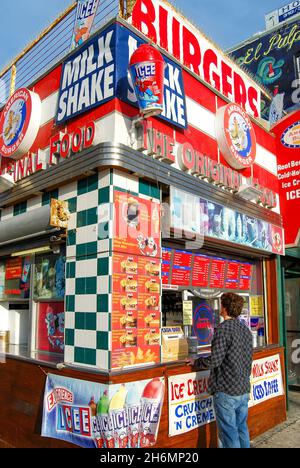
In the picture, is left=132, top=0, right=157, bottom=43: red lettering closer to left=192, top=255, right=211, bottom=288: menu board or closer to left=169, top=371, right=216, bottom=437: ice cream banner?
left=192, top=255, right=211, bottom=288: menu board

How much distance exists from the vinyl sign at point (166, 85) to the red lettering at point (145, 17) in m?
0.42

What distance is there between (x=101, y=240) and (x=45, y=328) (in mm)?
1986

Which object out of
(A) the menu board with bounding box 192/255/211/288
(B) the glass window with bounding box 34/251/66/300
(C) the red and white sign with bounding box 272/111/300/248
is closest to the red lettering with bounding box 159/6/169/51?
(C) the red and white sign with bounding box 272/111/300/248

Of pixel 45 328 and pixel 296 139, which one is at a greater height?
pixel 296 139

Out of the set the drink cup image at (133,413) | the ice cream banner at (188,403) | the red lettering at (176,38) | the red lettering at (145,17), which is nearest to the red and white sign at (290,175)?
the red lettering at (176,38)

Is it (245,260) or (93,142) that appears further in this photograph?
(245,260)

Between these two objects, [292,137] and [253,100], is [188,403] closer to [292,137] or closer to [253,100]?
[292,137]

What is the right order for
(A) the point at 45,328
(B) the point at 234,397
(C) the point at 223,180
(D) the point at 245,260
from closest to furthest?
(B) the point at 234,397 < (A) the point at 45,328 < (C) the point at 223,180 < (D) the point at 245,260

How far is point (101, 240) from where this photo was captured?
165 inches

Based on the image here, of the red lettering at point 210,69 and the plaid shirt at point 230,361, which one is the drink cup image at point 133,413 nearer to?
the plaid shirt at point 230,361

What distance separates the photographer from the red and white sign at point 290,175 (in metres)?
7.19

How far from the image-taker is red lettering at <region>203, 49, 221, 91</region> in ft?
21.1

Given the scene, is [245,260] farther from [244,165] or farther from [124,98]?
[124,98]

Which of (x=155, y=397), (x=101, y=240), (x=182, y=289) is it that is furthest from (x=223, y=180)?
(x=155, y=397)
